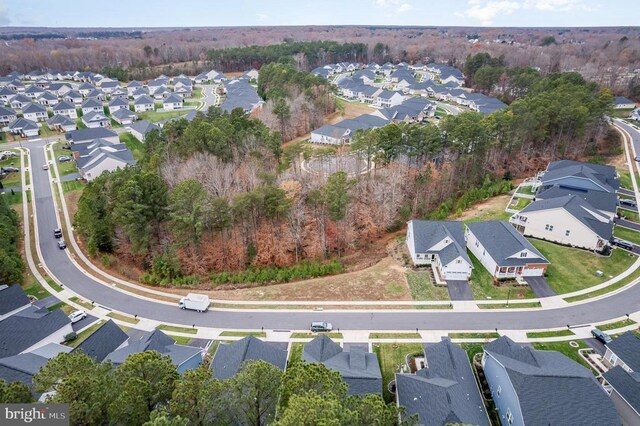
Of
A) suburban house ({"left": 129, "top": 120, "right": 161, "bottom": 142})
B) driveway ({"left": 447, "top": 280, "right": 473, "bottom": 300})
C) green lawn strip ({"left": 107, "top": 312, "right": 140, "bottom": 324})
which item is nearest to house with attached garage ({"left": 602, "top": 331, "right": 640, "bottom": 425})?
driveway ({"left": 447, "top": 280, "right": 473, "bottom": 300})

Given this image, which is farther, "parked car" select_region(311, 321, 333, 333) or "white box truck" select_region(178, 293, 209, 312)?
"white box truck" select_region(178, 293, 209, 312)

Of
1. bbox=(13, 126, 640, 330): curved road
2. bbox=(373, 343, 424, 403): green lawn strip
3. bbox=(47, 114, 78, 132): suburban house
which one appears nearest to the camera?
bbox=(373, 343, 424, 403): green lawn strip

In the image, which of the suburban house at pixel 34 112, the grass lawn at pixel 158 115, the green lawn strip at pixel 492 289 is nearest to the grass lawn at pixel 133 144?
the grass lawn at pixel 158 115

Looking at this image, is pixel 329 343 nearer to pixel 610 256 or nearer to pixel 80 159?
pixel 610 256

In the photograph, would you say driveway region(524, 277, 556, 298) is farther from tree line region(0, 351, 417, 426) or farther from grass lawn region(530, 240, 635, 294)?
tree line region(0, 351, 417, 426)

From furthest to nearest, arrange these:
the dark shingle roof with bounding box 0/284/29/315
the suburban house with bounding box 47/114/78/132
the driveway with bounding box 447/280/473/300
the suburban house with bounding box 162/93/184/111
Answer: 1. the suburban house with bounding box 162/93/184/111
2. the suburban house with bounding box 47/114/78/132
3. the driveway with bounding box 447/280/473/300
4. the dark shingle roof with bounding box 0/284/29/315

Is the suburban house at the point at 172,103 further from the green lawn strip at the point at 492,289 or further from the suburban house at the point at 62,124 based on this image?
the green lawn strip at the point at 492,289

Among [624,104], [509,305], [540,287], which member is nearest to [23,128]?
[509,305]
